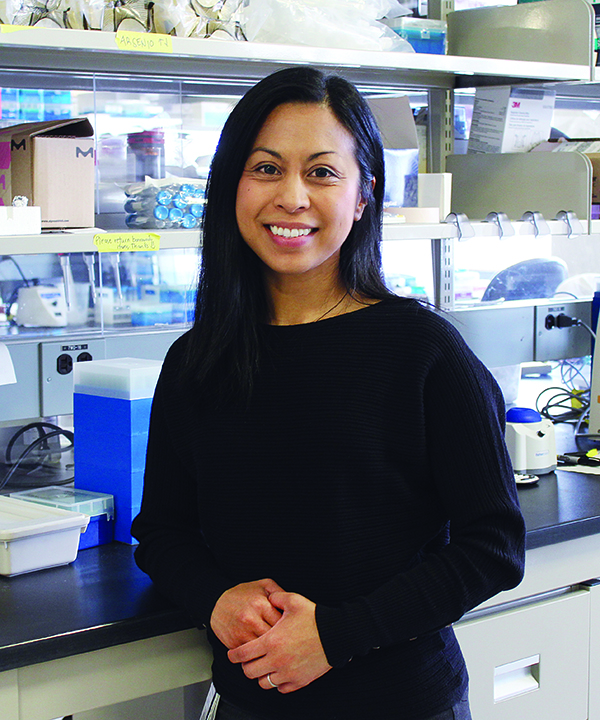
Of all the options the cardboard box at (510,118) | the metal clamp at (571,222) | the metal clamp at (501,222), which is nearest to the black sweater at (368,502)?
the metal clamp at (501,222)

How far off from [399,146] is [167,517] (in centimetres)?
131

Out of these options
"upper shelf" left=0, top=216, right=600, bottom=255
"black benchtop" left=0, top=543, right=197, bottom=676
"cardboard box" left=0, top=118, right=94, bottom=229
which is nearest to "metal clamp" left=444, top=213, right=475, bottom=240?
"upper shelf" left=0, top=216, right=600, bottom=255

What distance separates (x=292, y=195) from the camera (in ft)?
3.87

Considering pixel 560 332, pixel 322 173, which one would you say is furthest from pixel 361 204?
pixel 560 332

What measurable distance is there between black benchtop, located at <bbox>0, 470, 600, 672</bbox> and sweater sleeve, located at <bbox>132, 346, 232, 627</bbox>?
0.05m

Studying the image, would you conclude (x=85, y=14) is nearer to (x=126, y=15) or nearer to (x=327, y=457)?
(x=126, y=15)

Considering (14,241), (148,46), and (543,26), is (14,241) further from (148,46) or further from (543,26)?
(543,26)

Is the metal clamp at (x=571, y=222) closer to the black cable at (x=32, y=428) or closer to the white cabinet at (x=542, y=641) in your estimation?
the white cabinet at (x=542, y=641)

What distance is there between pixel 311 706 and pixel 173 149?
4.89ft

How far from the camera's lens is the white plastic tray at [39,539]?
1.43m

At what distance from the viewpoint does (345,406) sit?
1187 millimetres

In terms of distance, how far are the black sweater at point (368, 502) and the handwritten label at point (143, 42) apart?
2.41 feet

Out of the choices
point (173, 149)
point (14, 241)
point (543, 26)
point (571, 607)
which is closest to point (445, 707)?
point (571, 607)

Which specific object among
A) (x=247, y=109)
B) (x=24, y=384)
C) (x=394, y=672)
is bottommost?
(x=394, y=672)
